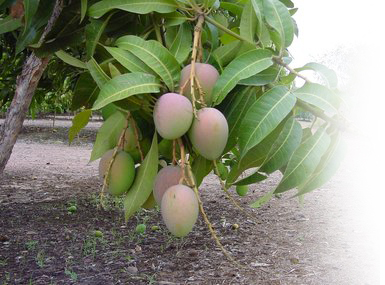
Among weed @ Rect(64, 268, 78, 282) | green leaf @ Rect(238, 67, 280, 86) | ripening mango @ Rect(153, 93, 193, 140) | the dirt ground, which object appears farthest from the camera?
the dirt ground

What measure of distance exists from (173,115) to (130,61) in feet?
0.49

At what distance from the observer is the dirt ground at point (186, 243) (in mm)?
2740

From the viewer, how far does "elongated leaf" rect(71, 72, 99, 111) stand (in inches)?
36.9

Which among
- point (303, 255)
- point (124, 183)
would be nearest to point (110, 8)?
point (124, 183)

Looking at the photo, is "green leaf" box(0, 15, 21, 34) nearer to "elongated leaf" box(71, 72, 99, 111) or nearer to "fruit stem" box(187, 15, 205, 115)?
"elongated leaf" box(71, 72, 99, 111)

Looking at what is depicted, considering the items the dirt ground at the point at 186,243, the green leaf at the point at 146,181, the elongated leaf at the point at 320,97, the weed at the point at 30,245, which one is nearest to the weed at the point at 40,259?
the dirt ground at the point at 186,243

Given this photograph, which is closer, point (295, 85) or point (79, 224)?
point (295, 85)

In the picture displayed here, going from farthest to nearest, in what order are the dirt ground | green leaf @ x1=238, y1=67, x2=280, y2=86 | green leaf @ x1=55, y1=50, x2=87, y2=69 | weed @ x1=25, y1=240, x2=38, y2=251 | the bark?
weed @ x1=25, y1=240, x2=38, y2=251
the dirt ground
the bark
green leaf @ x1=55, y1=50, x2=87, y2=69
green leaf @ x1=238, y1=67, x2=280, y2=86

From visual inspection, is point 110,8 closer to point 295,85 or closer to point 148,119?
point 148,119

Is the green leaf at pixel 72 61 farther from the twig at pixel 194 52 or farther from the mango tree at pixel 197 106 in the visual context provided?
the twig at pixel 194 52

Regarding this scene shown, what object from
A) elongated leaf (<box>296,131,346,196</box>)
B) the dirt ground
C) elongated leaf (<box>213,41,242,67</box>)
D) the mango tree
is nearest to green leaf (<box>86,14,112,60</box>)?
the mango tree

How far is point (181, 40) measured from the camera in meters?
0.81

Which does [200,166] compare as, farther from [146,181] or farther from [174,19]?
[174,19]

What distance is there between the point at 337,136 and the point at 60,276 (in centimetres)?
231
